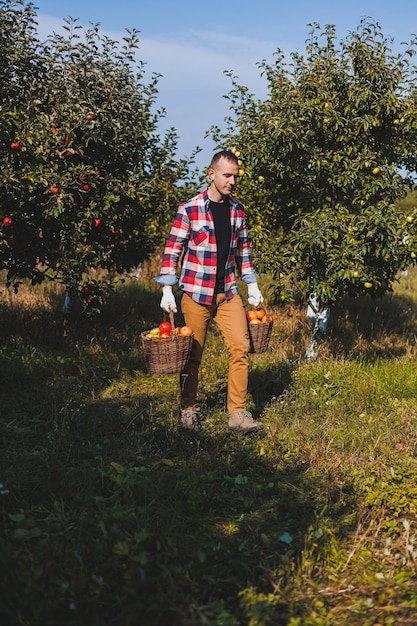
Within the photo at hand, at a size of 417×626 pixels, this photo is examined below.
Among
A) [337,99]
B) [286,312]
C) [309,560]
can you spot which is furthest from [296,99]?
[309,560]

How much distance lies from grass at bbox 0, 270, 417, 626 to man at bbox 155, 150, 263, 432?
32 centimetres

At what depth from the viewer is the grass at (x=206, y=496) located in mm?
3262

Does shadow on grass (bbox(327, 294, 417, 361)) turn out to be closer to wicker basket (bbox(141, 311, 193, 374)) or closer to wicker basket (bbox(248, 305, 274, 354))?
wicker basket (bbox(248, 305, 274, 354))

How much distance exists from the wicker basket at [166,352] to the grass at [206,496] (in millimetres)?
574

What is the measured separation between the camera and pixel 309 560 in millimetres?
3611

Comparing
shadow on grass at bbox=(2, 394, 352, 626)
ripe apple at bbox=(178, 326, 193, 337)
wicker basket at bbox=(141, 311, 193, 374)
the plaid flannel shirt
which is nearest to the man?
the plaid flannel shirt

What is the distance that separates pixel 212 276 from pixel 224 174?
2.73ft

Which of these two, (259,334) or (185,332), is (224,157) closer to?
(185,332)

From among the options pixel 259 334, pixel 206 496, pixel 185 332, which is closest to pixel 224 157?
pixel 185 332

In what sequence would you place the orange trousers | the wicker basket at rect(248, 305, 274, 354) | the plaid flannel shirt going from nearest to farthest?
1. the plaid flannel shirt
2. the orange trousers
3. the wicker basket at rect(248, 305, 274, 354)

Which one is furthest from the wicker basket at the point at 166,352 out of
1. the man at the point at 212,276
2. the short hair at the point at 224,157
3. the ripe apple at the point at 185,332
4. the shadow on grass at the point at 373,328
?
the shadow on grass at the point at 373,328

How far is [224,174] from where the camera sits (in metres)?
5.32

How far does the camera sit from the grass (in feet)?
10.7

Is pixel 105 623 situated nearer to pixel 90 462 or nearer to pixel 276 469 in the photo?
pixel 90 462
